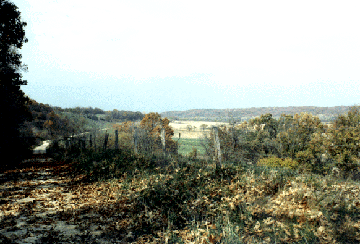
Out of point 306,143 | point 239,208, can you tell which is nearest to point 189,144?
point 239,208

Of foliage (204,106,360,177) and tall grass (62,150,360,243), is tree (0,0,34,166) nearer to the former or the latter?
tall grass (62,150,360,243)

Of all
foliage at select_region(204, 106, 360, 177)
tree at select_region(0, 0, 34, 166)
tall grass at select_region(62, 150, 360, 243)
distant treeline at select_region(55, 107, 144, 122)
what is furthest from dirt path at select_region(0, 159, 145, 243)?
distant treeline at select_region(55, 107, 144, 122)

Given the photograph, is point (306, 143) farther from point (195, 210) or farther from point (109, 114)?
point (109, 114)

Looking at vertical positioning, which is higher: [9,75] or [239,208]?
[9,75]

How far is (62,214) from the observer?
6.98 metres

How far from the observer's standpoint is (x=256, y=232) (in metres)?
4.61

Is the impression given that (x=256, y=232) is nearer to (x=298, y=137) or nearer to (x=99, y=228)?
(x=99, y=228)

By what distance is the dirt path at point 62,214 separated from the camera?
17.9ft

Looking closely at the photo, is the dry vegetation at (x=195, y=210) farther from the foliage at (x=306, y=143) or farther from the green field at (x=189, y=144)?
the foliage at (x=306, y=143)

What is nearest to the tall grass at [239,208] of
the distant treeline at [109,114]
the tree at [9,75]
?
the tree at [9,75]

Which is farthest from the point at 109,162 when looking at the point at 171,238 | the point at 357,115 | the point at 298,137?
the point at 357,115

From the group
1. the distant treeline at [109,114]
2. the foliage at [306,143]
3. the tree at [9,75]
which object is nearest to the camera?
the tree at [9,75]

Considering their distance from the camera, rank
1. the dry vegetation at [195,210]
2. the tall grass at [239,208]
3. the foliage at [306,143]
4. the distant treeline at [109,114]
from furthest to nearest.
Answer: the distant treeline at [109,114], the foliage at [306,143], the dry vegetation at [195,210], the tall grass at [239,208]

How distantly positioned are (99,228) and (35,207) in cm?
314
